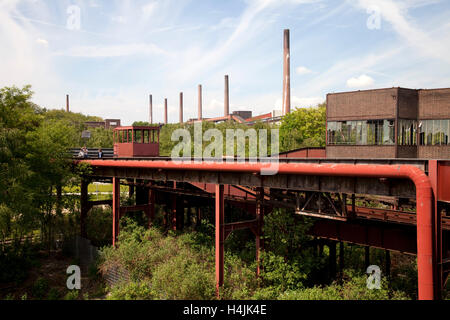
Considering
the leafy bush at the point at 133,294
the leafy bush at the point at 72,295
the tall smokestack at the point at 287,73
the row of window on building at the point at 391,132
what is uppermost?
the tall smokestack at the point at 287,73

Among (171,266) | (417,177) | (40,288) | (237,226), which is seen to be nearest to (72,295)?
(40,288)

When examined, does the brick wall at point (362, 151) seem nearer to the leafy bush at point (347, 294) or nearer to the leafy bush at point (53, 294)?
the leafy bush at point (347, 294)

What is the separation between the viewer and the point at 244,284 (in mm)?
16641

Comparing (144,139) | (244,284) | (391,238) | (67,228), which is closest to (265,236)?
(244,284)

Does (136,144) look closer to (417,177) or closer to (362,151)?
(362,151)

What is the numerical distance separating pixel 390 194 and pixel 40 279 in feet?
73.4

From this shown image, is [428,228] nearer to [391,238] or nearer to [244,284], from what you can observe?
[391,238]

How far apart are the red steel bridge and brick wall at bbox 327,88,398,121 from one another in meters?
3.93

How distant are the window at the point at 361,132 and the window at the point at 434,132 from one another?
5.54ft

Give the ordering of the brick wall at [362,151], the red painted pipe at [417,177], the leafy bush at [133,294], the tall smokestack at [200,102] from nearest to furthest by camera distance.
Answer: the red painted pipe at [417,177] → the leafy bush at [133,294] → the brick wall at [362,151] → the tall smokestack at [200,102]

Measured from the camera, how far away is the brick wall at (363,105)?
19828 mm

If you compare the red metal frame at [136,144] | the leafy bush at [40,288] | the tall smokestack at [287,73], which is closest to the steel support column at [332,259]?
the red metal frame at [136,144]

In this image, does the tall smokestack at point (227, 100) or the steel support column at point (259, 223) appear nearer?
the steel support column at point (259, 223)

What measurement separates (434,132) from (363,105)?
4.18 meters
